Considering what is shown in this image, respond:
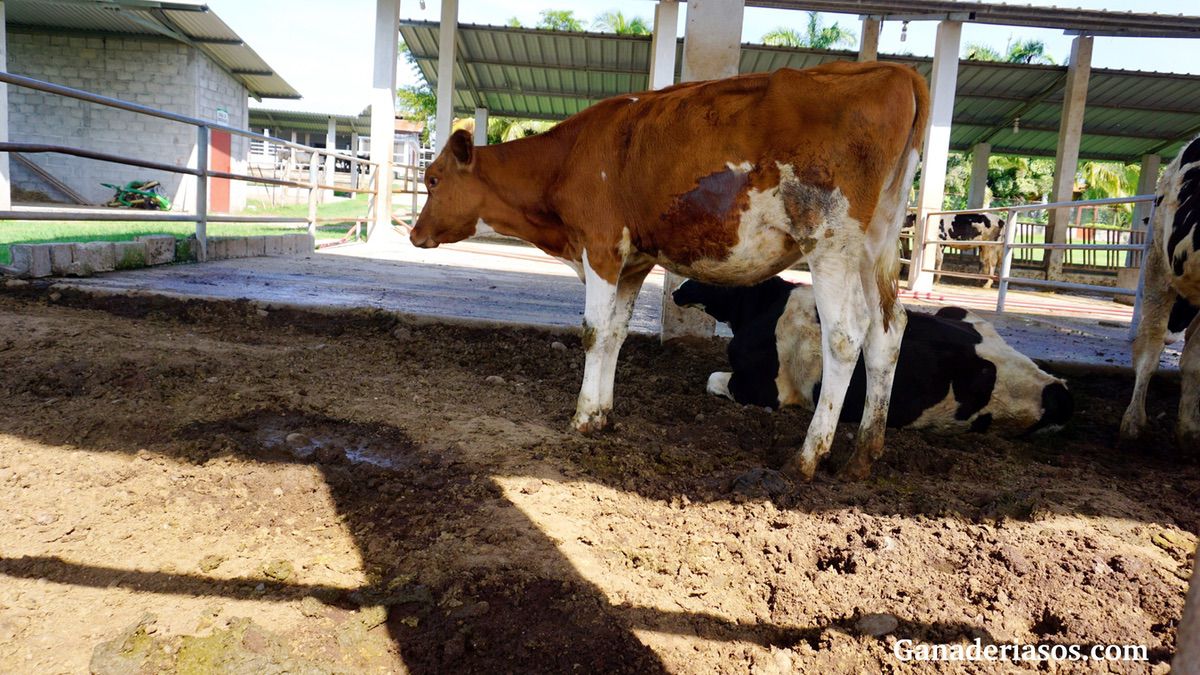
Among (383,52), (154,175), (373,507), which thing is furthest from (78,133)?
(373,507)

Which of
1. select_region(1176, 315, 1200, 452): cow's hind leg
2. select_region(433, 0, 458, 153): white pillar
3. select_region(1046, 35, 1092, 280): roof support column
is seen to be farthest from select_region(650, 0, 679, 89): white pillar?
select_region(1176, 315, 1200, 452): cow's hind leg

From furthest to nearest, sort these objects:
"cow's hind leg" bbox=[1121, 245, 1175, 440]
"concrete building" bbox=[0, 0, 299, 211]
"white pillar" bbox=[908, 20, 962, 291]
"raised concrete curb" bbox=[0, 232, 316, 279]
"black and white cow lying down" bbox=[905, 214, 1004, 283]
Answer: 1. "concrete building" bbox=[0, 0, 299, 211]
2. "black and white cow lying down" bbox=[905, 214, 1004, 283]
3. "white pillar" bbox=[908, 20, 962, 291]
4. "raised concrete curb" bbox=[0, 232, 316, 279]
5. "cow's hind leg" bbox=[1121, 245, 1175, 440]

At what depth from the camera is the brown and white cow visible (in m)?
3.07

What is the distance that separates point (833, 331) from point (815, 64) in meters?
14.5

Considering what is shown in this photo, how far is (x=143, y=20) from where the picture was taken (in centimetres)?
1912

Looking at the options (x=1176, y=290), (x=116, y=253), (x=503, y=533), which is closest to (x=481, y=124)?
(x=116, y=253)

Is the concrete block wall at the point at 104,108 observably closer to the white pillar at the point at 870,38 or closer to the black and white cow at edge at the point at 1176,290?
the white pillar at the point at 870,38

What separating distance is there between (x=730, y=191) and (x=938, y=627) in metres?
1.79

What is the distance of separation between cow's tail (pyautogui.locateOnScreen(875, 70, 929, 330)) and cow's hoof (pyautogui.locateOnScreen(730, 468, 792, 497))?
0.87m

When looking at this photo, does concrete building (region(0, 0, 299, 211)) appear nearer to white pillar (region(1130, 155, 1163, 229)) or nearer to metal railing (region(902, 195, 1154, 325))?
metal railing (region(902, 195, 1154, 325))

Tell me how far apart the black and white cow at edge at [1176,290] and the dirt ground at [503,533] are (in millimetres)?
242

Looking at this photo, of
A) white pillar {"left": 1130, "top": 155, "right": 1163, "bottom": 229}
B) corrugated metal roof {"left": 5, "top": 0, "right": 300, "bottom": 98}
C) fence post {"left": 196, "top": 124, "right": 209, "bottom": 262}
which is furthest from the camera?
white pillar {"left": 1130, "top": 155, "right": 1163, "bottom": 229}

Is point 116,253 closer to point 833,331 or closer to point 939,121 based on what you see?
point 833,331

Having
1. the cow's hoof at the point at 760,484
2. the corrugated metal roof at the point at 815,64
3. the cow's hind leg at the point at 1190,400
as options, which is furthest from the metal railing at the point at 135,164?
the corrugated metal roof at the point at 815,64
